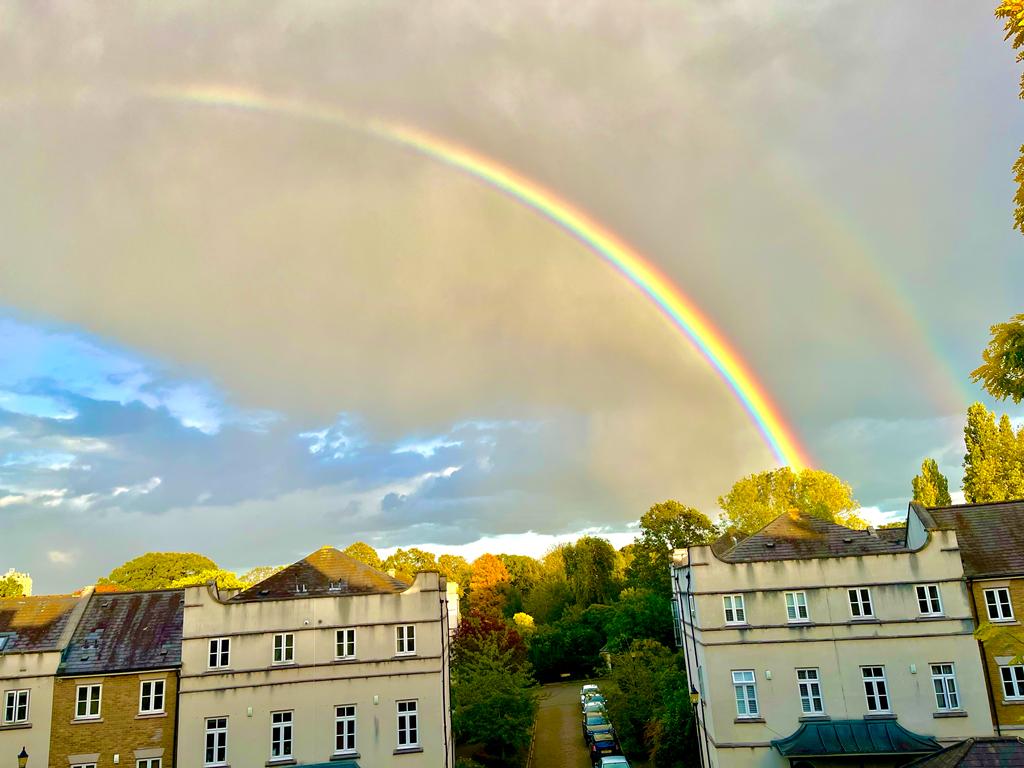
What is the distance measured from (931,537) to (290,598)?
28.2 metres

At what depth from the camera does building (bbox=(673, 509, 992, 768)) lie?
93.2 ft

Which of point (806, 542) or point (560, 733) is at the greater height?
point (806, 542)

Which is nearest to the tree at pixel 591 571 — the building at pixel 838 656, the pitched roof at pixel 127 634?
the building at pixel 838 656

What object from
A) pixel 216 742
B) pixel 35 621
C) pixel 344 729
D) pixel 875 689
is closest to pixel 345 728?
pixel 344 729

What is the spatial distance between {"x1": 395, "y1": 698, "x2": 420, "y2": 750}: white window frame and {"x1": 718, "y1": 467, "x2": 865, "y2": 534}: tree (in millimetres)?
40239

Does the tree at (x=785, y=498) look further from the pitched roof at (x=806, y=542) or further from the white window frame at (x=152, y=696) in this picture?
the white window frame at (x=152, y=696)

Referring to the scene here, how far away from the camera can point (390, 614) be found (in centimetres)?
3073

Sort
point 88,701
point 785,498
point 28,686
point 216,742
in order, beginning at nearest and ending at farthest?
point 28,686
point 88,701
point 216,742
point 785,498

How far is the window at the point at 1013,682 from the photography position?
28219 mm

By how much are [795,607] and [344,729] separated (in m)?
20.4

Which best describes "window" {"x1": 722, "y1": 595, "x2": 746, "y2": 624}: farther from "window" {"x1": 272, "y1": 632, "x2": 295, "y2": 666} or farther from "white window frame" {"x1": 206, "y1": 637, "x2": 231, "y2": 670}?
"white window frame" {"x1": 206, "y1": 637, "x2": 231, "y2": 670}

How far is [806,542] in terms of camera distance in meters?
33.5

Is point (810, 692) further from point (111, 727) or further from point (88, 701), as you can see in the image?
point (88, 701)

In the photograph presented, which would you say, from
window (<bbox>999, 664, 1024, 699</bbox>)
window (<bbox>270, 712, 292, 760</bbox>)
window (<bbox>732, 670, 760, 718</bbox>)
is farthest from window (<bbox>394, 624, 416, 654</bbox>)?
window (<bbox>999, 664, 1024, 699</bbox>)
